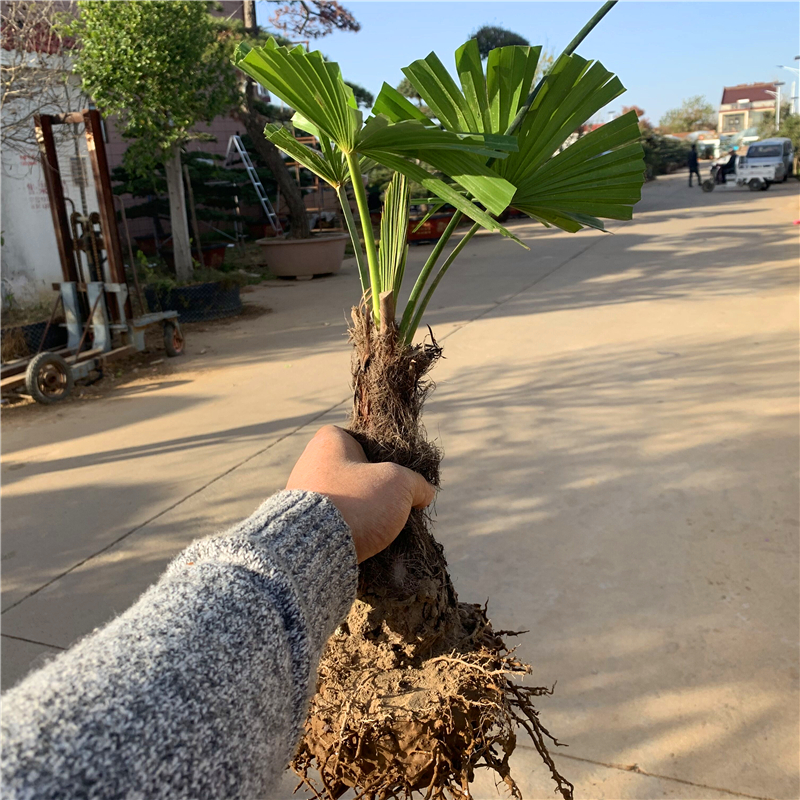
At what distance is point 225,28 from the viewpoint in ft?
28.9

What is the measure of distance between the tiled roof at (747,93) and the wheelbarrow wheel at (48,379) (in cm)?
8143

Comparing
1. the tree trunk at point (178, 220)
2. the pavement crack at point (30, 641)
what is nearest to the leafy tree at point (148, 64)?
the tree trunk at point (178, 220)

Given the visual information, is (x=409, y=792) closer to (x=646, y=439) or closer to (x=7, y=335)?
(x=646, y=439)

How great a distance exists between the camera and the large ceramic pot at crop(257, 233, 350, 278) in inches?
402

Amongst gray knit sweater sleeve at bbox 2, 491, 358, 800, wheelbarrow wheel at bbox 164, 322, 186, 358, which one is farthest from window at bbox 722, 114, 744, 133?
gray knit sweater sleeve at bbox 2, 491, 358, 800

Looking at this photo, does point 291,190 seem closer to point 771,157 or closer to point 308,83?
point 308,83

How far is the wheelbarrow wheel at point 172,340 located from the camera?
20.4ft

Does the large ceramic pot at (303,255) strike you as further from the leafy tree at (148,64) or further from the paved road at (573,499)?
the paved road at (573,499)

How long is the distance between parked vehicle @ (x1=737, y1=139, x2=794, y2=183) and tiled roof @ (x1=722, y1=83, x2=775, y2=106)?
2279 inches

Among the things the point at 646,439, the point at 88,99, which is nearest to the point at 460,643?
the point at 646,439

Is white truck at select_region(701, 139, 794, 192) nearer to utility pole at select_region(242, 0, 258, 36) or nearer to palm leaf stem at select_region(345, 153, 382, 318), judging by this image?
utility pole at select_region(242, 0, 258, 36)

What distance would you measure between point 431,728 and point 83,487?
10.3 feet


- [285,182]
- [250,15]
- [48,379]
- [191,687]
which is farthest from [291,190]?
[191,687]

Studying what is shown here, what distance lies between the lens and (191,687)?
2.17 feet
